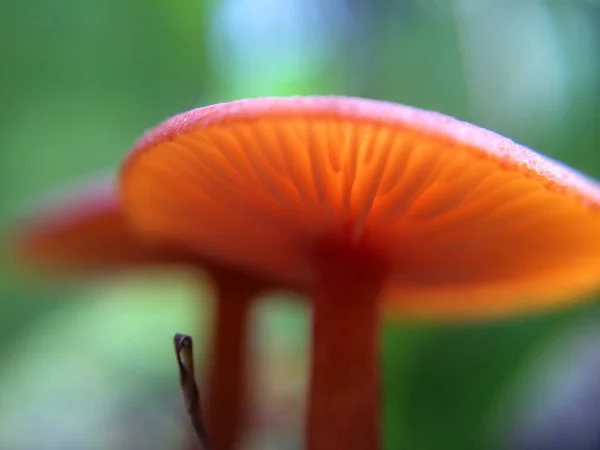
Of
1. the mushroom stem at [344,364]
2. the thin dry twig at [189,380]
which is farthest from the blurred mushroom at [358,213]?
the thin dry twig at [189,380]

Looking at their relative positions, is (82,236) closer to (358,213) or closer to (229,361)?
(229,361)

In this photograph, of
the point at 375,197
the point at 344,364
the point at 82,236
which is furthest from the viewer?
the point at 82,236

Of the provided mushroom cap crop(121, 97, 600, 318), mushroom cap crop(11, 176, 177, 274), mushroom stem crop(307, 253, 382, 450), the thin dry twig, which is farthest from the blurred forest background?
the thin dry twig

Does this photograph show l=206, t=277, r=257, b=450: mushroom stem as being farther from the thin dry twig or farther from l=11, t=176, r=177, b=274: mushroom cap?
the thin dry twig

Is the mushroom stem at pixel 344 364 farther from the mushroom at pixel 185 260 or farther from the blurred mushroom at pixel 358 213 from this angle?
the mushroom at pixel 185 260

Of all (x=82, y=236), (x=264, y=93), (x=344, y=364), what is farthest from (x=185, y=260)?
(x=264, y=93)

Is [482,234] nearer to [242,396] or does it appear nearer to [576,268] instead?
[576,268]
